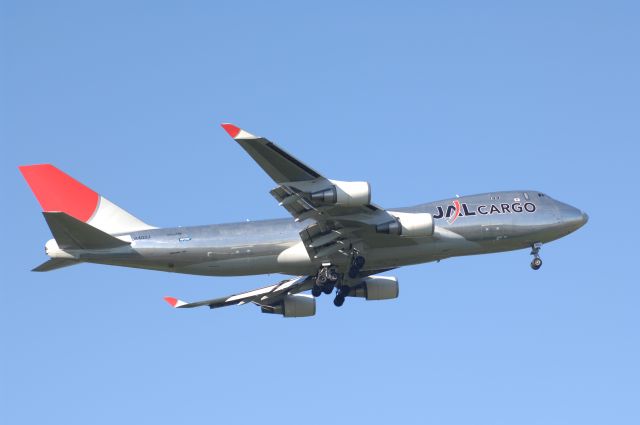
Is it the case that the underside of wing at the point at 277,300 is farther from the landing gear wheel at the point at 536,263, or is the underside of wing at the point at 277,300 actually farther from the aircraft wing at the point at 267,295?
the landing gear wheel at the point at 536,263

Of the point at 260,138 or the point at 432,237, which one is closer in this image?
the point at 260,138

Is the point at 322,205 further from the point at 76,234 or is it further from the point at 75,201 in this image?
the point at 75,201

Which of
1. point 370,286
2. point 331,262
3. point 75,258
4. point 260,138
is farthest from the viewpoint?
point 370,286

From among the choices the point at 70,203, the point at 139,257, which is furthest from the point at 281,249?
the point at 70,203

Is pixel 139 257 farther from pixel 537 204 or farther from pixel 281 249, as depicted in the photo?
pixel 537 204

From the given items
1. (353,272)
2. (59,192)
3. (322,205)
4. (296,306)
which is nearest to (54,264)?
(59,192)

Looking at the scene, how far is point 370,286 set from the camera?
66.6 meters

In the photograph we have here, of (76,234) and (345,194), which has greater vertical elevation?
(345,194)

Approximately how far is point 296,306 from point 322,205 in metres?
13.5

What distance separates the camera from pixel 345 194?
55.6 meters

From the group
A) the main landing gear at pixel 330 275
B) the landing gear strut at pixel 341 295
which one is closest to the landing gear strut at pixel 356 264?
the main landing gear at pixel 330 275

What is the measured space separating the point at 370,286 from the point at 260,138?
1776 cm

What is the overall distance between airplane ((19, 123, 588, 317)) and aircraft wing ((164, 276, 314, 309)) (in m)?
3.31

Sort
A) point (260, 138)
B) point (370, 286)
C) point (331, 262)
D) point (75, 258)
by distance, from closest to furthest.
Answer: point (260, 138), point (75, 258), point (331, 262), point (370, 286)
